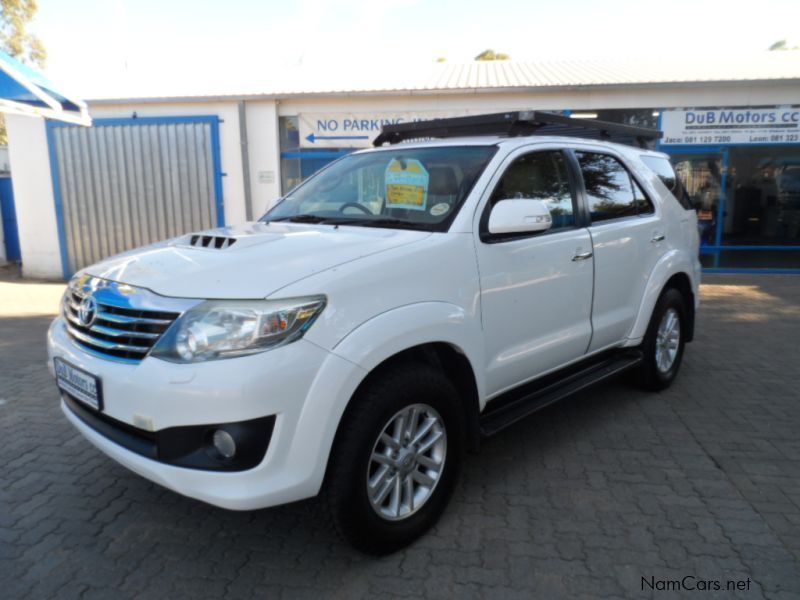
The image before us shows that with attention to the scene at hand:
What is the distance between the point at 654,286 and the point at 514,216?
6.21 feet

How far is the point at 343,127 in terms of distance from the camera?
35.2 ft

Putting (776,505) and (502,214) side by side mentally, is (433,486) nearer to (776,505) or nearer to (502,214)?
(502,214)

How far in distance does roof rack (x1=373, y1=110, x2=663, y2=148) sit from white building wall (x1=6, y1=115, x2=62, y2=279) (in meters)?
9.32

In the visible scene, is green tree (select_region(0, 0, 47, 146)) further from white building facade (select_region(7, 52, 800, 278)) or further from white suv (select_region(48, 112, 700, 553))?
white suv (select_region(48, 112, 700, 553))

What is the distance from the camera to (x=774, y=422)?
13.6 feet

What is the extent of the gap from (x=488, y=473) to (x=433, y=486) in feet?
2.53

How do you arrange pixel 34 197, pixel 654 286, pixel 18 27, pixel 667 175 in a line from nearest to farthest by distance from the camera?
pixel 654 286, pixel 667 175, pixel 34 197, pixel 18 27

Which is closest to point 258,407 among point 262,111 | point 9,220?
point 262,111

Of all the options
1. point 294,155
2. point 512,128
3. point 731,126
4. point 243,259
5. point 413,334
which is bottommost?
point 413,334

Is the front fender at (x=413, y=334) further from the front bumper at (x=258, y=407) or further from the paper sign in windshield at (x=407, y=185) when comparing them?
the paper sign in windshield at (x=407, y=185)

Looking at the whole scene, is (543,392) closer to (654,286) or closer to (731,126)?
(654,286)

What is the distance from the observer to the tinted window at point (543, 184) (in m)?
3.21

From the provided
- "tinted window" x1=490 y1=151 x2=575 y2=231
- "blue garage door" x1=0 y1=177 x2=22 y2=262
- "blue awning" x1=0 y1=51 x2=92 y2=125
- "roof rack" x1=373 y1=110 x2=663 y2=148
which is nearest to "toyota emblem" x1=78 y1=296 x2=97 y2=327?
"tinted window" x1=490 y1=151 x2=575 y2=231

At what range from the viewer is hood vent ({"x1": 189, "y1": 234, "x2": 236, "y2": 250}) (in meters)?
2.77
